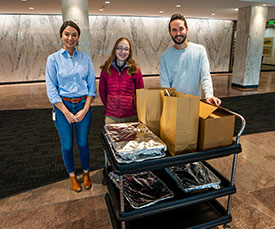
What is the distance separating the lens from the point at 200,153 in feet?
4.66

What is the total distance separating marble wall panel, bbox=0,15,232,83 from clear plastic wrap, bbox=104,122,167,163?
10.0 meters

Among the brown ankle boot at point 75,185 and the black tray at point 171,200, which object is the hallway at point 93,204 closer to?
the brown ankle boot at point 75,185

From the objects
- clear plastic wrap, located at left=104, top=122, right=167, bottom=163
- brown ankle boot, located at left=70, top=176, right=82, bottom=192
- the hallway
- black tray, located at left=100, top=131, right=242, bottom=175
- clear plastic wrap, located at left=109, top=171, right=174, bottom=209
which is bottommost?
the hallway

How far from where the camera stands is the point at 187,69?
2.21 metres

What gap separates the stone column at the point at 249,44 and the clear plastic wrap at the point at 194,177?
7.38 metres

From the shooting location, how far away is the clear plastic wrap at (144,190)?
152 cm

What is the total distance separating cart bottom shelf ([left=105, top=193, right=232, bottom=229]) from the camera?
1648 millimetres

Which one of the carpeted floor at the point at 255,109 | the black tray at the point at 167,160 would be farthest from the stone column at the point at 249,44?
the black tray at the point at 167,160


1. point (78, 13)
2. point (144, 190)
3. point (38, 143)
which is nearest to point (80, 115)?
point (144, 190)

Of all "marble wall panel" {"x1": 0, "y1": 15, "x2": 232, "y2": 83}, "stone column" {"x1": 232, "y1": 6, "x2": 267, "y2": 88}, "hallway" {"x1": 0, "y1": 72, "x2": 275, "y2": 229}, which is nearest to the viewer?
"hallway" {"x1": 0, "y1": 72, "x2": 275, "y2": 229}

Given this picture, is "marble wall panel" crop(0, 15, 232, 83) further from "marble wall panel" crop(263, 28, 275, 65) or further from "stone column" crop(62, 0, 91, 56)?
"marble wall panel" crop(263, 28, 275, 65)

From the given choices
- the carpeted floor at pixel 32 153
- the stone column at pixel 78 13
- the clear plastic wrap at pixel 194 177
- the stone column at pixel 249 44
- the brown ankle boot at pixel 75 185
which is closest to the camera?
the clear plastic wrap at pixel 194 177

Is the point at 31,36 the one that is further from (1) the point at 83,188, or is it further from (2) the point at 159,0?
(1) the point at 83,188

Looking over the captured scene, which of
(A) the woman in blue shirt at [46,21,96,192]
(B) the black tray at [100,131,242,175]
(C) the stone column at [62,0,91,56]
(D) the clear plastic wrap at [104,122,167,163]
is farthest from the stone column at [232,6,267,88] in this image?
(D) the clear plastic wrap at [104,122,167,163]
